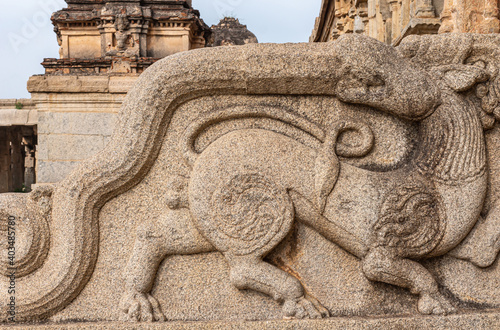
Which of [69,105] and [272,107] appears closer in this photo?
[272,107]

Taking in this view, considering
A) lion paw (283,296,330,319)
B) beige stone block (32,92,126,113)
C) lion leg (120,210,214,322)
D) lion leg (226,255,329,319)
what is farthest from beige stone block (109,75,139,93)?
lion paw (283,296,330,319)

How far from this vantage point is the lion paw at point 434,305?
2.53 metres

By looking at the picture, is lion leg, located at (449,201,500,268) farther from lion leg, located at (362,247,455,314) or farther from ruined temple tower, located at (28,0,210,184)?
ruined temple tower, located at (28,0,210,184)

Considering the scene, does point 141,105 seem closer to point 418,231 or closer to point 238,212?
point 238,212

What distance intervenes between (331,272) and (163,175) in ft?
3.24

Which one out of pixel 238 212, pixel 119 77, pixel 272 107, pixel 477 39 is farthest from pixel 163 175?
pixel 119 77

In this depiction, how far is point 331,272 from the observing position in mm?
2611

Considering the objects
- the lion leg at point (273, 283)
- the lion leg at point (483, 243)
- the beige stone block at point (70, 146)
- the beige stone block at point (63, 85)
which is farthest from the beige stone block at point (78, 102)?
the lion leg at point (483, 243)

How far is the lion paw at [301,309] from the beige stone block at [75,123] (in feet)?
14.2

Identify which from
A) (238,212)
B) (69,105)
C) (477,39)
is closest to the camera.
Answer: (238,212)

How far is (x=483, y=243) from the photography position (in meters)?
2.61

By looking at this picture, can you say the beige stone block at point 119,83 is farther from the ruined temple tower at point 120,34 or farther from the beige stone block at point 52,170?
the ruined temple tower at point 120,34

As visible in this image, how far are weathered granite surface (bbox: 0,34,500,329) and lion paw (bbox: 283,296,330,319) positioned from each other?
0.01 m

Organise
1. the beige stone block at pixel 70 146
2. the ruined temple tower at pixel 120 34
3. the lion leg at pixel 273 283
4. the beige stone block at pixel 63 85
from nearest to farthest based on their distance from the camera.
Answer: the lion leg at pixel 273 283
the beige stone block at pixel 63 85
the beige stone block at pixel 70 146
the ruined temple tower at pixel 120 34
